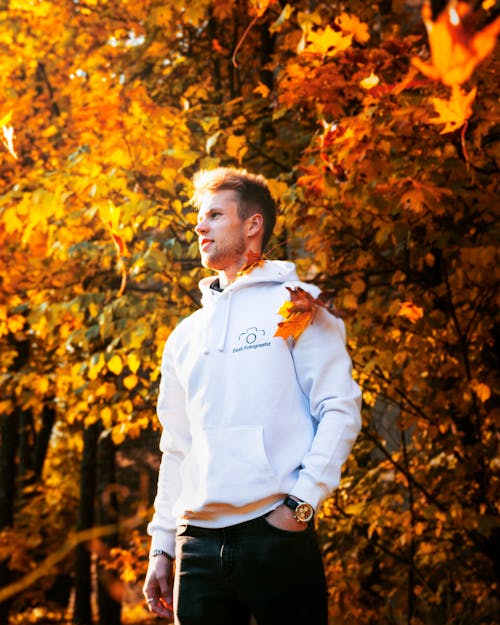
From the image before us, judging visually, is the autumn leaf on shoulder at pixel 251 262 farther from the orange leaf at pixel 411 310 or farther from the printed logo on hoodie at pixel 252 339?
the orange leaf at pixel 411 310

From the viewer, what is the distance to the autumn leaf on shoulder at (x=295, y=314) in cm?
219

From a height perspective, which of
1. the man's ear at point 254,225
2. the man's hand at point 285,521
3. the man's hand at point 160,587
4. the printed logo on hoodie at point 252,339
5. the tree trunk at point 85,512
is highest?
the man's ear at point 254,225

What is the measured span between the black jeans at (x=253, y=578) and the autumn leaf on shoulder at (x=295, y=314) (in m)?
0.52

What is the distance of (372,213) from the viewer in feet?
12.9

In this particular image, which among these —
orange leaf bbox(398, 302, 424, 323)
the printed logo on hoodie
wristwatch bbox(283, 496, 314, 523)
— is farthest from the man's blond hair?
orange leaf bbox(398, 302, 424, 323)

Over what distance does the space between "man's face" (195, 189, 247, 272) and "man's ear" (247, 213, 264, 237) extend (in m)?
0.03

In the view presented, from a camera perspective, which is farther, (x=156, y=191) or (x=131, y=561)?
(x=131, y=561)

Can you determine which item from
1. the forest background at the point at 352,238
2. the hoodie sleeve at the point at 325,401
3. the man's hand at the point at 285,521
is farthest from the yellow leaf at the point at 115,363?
the man's hand at the point at 285,521

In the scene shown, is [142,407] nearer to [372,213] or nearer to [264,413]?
[372,213]

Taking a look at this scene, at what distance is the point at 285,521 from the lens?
79.9 inches

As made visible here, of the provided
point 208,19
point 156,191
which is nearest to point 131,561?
point 156,191

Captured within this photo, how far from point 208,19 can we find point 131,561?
4.58m

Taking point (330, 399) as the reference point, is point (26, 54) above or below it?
above

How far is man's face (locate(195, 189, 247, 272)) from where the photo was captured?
8.11ft
